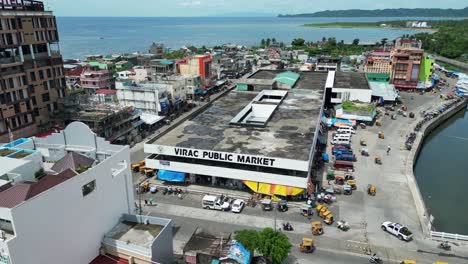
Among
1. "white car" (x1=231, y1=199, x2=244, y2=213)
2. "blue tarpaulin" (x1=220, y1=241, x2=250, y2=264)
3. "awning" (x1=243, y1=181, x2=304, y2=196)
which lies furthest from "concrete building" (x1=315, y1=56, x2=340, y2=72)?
"blue tarpaulin" (x1=220, y1=241, x2=250, y2=264)

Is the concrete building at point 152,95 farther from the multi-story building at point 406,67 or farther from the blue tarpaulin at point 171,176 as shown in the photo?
the multi-story building at point 406,67

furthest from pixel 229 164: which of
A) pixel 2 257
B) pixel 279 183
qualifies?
pixel 2 257

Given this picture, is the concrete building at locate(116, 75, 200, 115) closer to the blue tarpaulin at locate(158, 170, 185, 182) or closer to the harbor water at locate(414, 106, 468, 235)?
the blue tarpaulin at locate(158, 170, 185, 182)

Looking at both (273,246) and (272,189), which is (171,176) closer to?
(272,189)

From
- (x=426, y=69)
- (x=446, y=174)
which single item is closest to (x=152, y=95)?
(x=446, y=174)

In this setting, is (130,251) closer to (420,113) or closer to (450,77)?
(420,113)

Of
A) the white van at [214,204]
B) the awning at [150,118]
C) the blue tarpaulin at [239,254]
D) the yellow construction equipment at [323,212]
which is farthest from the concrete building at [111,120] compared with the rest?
the yellow construction equipment at [323,212]
